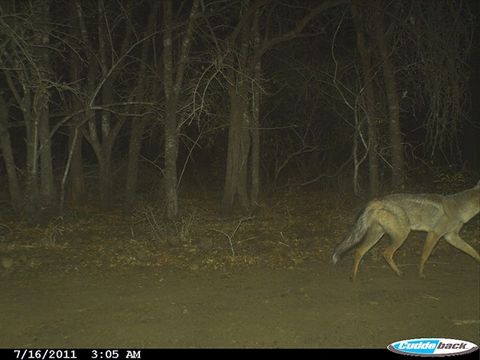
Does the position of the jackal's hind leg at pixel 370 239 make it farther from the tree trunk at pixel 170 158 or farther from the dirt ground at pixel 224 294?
the tree trunk at pixel 170 158

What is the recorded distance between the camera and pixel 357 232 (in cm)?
887

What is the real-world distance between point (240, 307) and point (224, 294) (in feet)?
2.28

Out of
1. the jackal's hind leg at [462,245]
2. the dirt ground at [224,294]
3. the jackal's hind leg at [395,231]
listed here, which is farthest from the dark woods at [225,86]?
the jackal's hind leg at [395,231]

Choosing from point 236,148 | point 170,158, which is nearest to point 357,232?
point 170,158

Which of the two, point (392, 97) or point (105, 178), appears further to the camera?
point (105, 178)

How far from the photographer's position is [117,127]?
18422 mm

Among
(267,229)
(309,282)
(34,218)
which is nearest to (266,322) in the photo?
(309,282)

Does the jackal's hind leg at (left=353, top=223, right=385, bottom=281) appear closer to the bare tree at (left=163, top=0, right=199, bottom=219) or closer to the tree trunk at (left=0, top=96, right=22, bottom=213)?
the bare tree at (left=163, top=0, right=199, bottom=219)

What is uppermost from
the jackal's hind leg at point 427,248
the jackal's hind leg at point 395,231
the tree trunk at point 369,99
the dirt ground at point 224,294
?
the tree trunk at point 369,99

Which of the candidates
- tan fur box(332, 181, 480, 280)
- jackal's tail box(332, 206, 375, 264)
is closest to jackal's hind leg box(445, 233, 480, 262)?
tan fur box(332, 181, 480, 280)

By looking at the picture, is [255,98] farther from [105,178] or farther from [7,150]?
[7,150]

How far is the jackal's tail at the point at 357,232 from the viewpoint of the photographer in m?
8.80

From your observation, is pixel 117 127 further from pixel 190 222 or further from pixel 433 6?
pixel 433 6

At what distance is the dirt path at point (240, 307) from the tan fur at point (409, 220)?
42 centimetres
